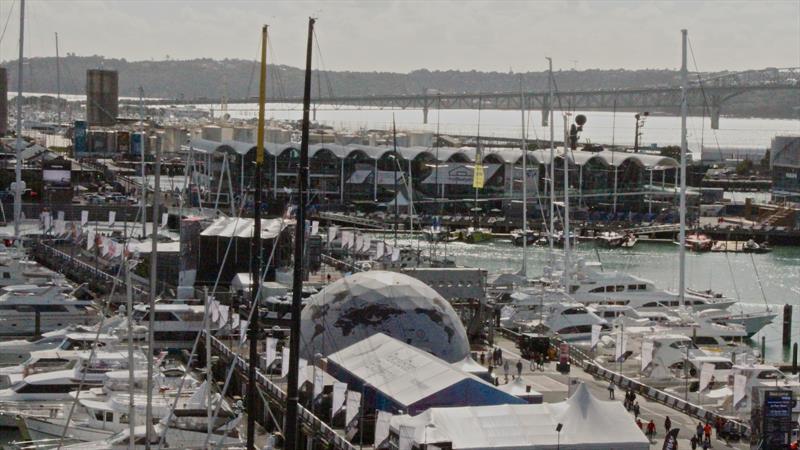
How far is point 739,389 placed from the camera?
23250 mm

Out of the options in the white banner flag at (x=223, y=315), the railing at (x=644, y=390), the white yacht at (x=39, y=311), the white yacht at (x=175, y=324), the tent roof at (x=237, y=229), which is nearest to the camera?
the railing at (x=644, y=390)

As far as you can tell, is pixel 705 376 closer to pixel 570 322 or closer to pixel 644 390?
pixel 644 390

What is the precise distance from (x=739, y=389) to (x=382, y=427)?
6678 mm

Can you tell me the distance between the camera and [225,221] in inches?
1451

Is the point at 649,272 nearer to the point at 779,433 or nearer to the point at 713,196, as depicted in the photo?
the point at 713,196

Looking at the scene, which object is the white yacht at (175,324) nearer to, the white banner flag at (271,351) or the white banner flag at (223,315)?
the white banner flag at (223,315)

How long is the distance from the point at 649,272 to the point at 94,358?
104 feet

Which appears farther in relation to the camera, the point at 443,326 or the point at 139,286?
the point at 139,286

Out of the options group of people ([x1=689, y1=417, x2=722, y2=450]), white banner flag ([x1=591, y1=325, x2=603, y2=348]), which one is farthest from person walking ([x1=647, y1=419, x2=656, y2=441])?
white banner flag ([x1=591, y1=325, x2=603, y2=348])

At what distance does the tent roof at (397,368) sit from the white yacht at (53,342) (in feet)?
18.1

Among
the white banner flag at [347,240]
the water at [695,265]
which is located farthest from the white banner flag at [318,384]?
the white banner flag at [347,240]

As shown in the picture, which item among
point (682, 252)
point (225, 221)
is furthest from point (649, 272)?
point (225, 221)

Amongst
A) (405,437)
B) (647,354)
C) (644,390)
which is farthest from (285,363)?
(647,354)

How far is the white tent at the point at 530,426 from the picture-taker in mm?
18406
